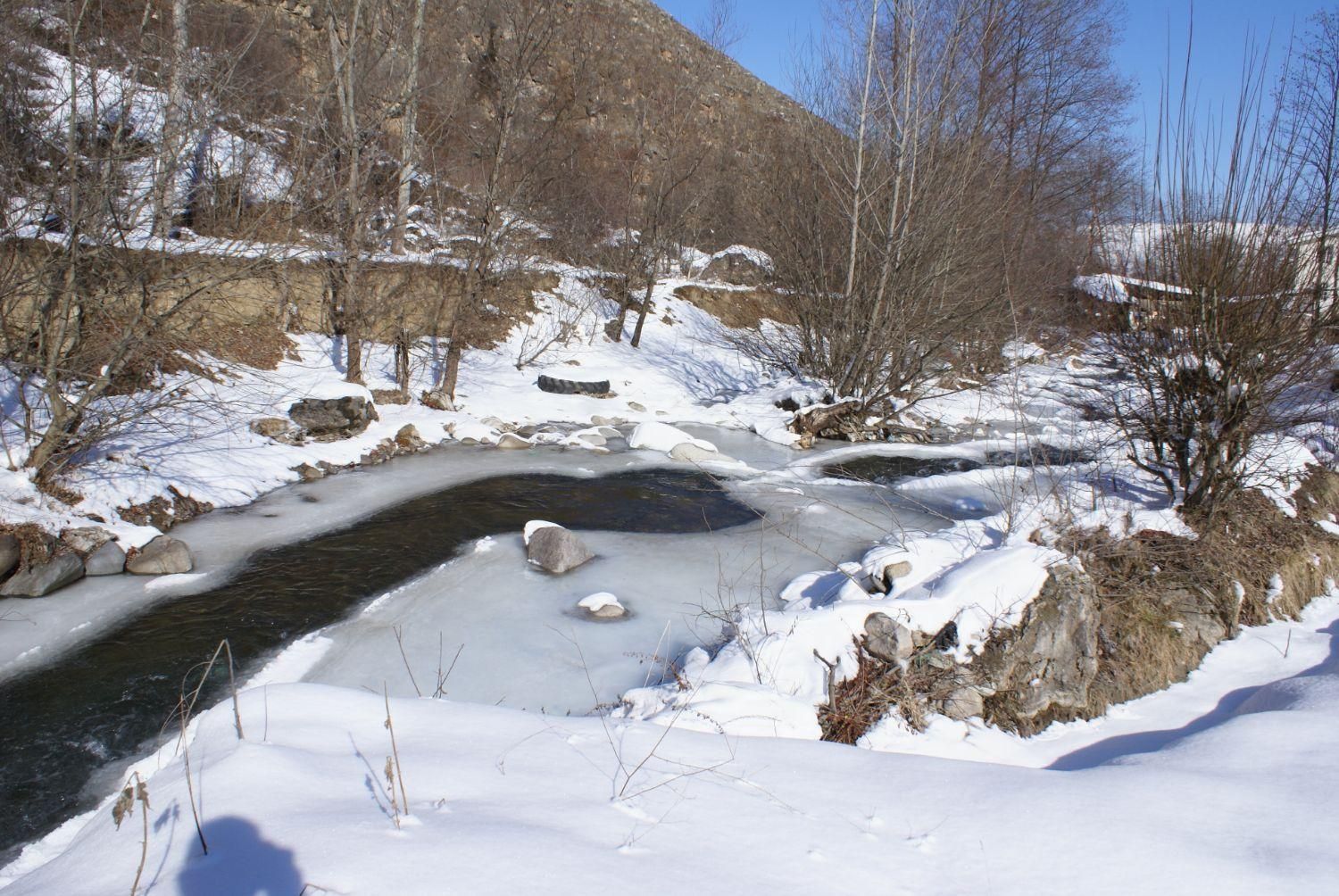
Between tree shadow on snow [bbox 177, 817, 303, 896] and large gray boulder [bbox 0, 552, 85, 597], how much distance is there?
4459mm

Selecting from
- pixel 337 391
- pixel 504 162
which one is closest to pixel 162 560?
pixel 337 391

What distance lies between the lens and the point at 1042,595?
4.67 metres

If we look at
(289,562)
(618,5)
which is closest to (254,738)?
(289,562)

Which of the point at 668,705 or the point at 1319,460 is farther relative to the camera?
the point at 1319,460

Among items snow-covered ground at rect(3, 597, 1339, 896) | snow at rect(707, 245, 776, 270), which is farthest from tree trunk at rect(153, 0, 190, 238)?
snow at rect(707, 245, 776, 270)

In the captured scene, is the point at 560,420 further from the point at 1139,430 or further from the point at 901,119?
the point at 1139,430

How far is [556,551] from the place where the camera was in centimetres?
640

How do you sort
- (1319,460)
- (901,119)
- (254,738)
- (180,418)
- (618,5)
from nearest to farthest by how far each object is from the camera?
1. (254,738)
2. (1319,460)
3. (180,418)
4. (901,119)
5. (618,5)

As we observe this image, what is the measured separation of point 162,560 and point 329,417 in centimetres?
375

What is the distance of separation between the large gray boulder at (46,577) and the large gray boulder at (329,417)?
147 inches

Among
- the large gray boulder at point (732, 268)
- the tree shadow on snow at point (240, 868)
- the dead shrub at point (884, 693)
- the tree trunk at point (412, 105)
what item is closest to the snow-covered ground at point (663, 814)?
the tree shadow on snow at point (240, 868)

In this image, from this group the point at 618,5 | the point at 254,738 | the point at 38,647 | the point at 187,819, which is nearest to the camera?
the point at 187,819

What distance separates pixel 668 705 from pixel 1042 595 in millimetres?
2395

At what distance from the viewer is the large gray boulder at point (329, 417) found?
31.2 feet
